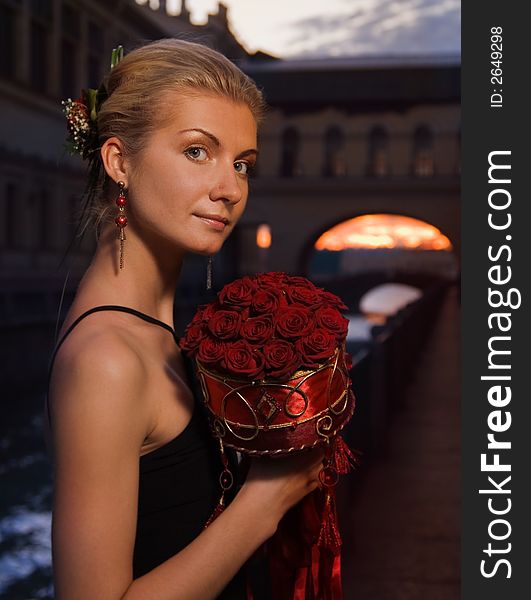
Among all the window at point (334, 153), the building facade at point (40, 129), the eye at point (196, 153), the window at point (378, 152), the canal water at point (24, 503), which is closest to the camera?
the eye at point (196, 153)

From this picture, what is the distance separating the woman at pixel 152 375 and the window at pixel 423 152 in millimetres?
35529

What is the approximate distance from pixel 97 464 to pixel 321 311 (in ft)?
1.36

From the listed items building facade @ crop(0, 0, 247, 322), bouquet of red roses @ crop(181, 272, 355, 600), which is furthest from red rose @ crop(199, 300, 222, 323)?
building facade @ crop(0, 0, 247, 322)

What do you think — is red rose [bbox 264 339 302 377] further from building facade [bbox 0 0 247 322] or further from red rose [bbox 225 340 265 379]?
building facade [bbox 0 0 247 322]

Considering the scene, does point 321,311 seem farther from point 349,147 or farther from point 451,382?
point 349,147

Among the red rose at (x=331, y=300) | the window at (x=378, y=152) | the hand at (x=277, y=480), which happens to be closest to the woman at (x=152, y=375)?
the hand at (x=277, y=480)

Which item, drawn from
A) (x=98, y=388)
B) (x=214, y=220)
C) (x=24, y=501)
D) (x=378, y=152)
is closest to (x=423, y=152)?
(x=378, y=152)

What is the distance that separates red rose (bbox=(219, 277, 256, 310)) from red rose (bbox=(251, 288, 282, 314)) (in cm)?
1

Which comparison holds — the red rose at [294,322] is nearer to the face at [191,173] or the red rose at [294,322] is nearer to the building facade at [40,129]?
the face at [191,173]

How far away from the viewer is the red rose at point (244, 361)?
147 centimetres

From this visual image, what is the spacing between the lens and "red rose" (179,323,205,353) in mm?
1548

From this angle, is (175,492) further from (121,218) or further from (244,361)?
(121,218)

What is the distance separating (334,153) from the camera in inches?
1502

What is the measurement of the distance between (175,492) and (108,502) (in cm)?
24
